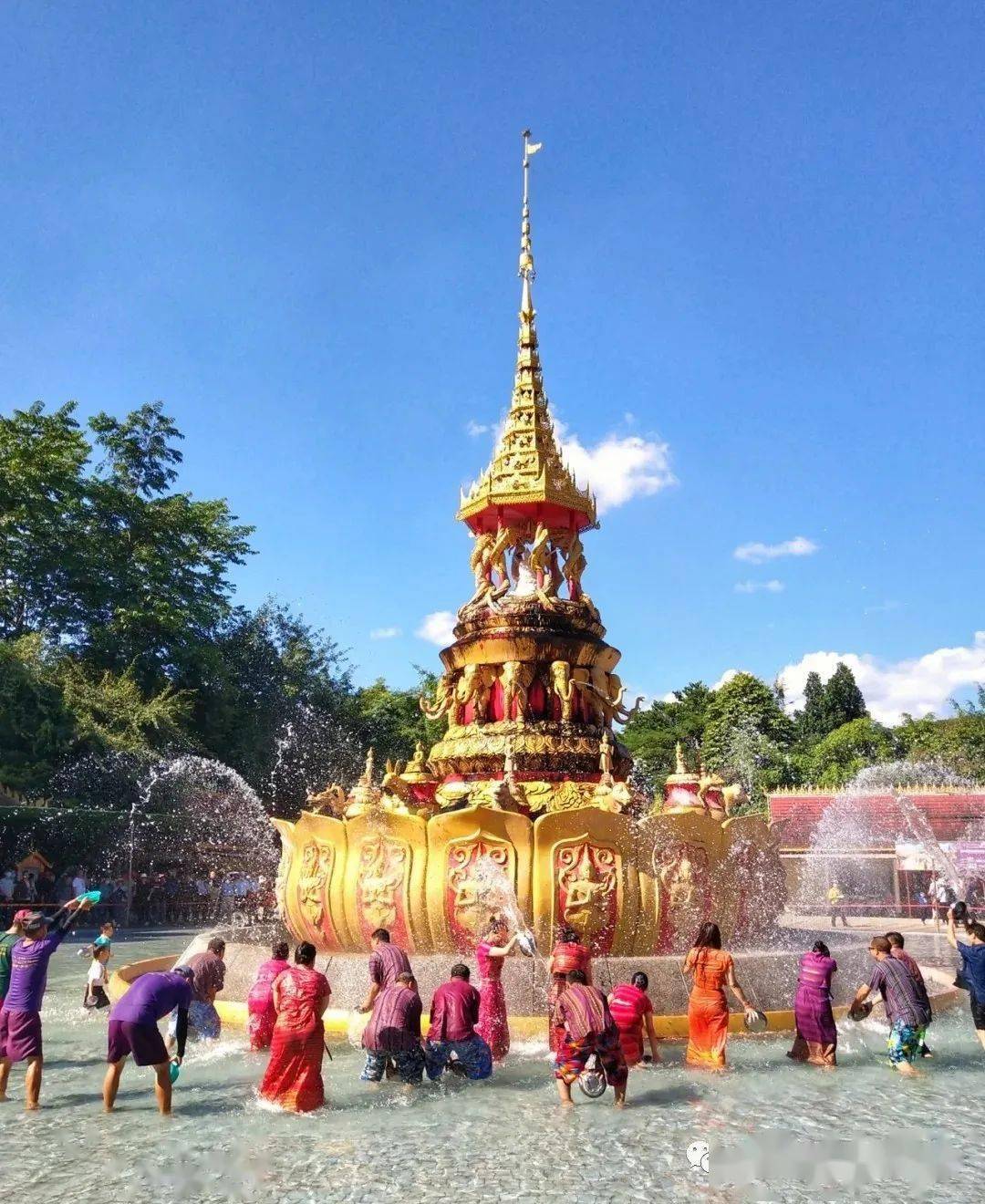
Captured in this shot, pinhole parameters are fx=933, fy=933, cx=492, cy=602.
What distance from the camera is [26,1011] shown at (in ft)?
23.8

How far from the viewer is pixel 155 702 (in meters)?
29.8

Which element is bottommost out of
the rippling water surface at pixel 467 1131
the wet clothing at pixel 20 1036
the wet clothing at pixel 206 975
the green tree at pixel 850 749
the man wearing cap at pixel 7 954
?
the rippling water surface at pixel 467 1131

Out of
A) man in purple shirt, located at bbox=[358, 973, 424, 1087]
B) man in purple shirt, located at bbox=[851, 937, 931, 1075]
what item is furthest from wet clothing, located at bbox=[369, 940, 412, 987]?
man in purple shirt, located at bbox=[851, 937, 931, 1075]

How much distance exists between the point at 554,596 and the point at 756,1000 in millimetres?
7172

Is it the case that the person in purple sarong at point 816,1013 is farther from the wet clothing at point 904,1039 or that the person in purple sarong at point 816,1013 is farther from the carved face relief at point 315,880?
the carved face relief at point 315,880

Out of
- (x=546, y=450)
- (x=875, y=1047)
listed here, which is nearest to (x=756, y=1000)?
(x=875, y=1047)

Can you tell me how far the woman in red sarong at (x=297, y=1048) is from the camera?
6.83 meters

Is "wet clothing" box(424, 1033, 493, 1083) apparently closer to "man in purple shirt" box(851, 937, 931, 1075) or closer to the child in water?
"man in purple shirt" box(851, 937, 931, 1075)

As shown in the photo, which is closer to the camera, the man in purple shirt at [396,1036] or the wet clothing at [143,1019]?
the wet clothing at [143,1019]

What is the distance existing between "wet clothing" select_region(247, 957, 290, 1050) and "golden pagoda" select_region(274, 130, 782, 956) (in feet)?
5.79

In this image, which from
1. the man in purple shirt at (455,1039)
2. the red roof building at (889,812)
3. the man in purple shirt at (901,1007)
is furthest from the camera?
the red roof building at (889,812)

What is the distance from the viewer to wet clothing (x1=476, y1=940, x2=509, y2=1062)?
838 centimetres

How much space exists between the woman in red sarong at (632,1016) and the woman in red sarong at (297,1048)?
2617 mm

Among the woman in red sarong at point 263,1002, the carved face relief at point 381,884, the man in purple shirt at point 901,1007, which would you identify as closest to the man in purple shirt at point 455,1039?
the woman in red sarong at point 263,1002
